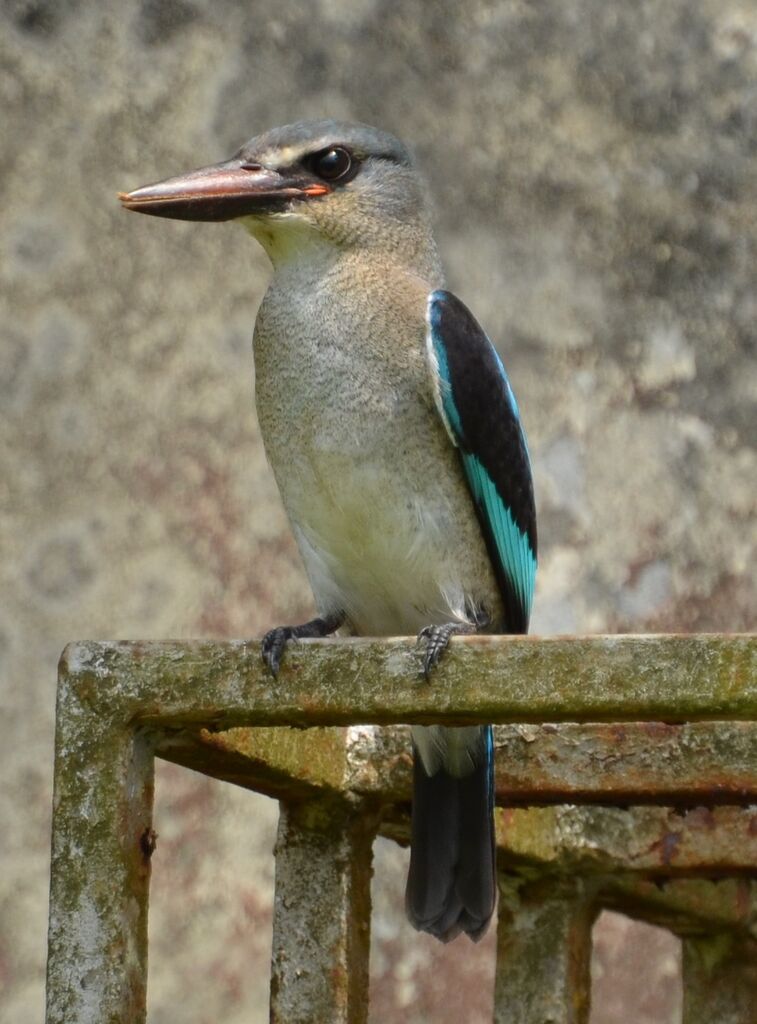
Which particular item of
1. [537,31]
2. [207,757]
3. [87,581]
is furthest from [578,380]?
[207,757]

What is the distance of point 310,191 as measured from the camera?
12.6 feet

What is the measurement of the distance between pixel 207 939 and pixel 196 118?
2.25 meters

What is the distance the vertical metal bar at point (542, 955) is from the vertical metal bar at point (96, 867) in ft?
3.47

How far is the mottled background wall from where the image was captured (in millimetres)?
5156

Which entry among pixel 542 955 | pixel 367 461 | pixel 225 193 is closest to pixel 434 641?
pixel 367 461

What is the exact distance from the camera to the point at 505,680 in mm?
2629

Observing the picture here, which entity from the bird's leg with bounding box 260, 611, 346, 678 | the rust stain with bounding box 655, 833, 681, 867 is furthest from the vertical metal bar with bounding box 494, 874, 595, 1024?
the bird's leg with bounding box 260, 611, 346, 678

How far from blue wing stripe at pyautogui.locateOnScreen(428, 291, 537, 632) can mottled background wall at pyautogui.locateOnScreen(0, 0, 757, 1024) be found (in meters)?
1.38

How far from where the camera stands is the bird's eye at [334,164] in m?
3.88

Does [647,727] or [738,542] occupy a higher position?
[738,542]

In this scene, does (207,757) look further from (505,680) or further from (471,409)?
(471,409)

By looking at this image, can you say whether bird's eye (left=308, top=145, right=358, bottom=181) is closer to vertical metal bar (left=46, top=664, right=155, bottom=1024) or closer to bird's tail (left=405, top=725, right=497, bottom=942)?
bird's tail (left=405, top=725, right=497, bottom=942)

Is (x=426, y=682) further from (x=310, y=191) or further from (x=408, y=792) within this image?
(x=310, y=191)

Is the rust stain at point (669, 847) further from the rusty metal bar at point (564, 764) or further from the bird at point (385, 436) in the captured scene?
the bird at point (385, 436)
